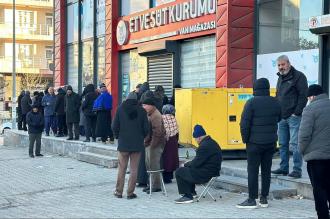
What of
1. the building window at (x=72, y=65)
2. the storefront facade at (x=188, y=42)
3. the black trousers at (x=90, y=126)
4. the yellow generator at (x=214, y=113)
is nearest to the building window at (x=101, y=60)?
the storefront facade at (x=188, y=42)

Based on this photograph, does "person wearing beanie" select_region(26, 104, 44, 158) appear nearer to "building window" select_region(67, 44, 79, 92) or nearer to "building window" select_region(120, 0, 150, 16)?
"building window" select_region(120, 0, 150, 16)

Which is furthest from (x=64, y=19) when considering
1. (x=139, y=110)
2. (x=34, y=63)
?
(x=34, y=63)

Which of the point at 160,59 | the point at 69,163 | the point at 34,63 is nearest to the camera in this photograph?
the point at 69,163

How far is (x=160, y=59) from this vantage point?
19031mm

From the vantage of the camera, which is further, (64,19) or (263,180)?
(64,19)

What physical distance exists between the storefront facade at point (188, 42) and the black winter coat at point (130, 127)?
4.91m

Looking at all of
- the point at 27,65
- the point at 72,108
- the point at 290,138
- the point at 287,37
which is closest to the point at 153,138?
the point at 290,138

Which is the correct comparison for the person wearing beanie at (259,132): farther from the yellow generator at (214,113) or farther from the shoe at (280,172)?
the yellow generator at (214,113)

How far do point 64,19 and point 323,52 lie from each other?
17.3m

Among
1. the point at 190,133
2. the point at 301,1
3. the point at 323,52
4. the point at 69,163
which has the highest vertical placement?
the point at 301,1

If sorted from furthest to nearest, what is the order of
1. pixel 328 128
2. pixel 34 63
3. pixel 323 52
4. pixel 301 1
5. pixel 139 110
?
pixel 34 63 → pixel 301 1 → pixel 323 52 → pixel 139 110 → pixel 328 128

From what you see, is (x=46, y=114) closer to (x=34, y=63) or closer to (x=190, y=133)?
(x=190, y=133)

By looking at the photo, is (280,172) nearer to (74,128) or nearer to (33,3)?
(74,128)

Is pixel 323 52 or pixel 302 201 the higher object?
pixel 323 52
